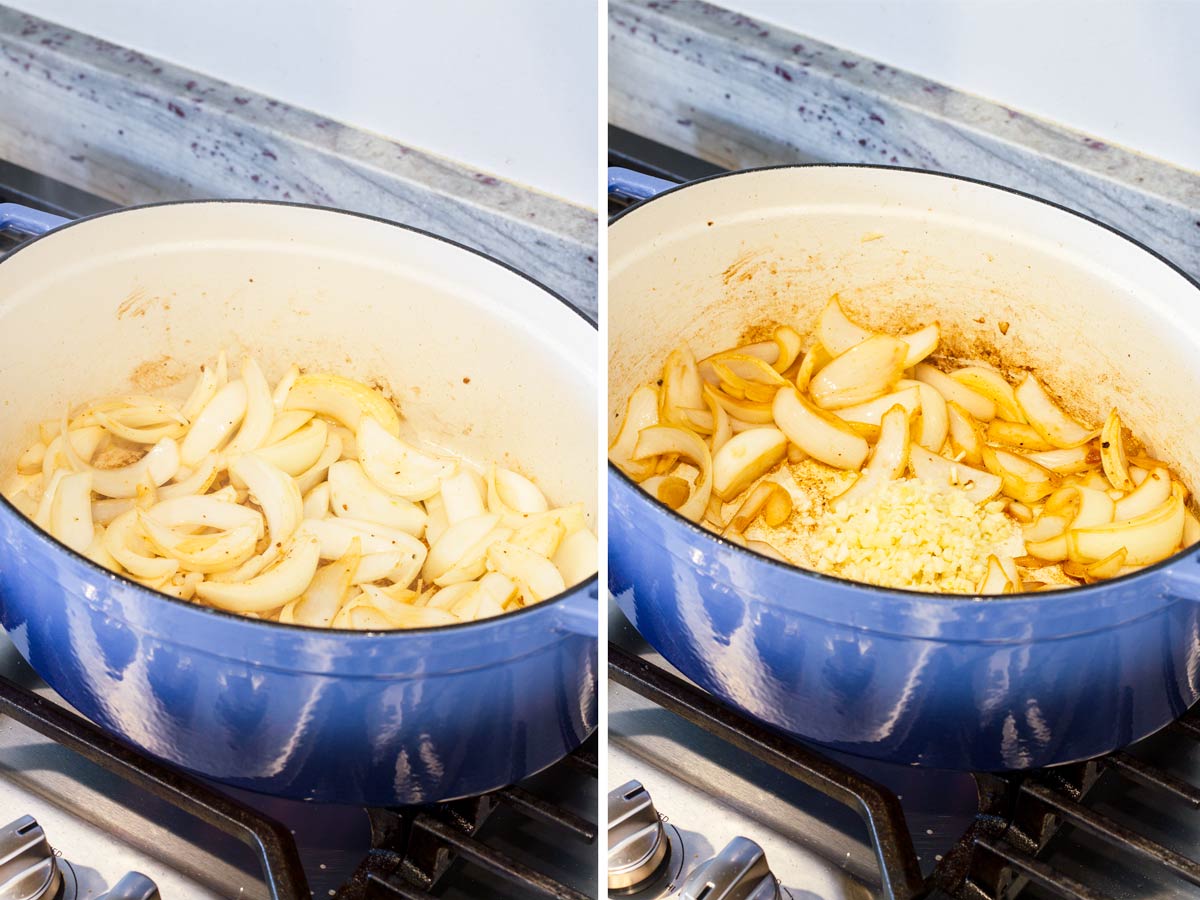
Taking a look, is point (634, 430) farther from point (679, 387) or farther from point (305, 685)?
point (305, 685)

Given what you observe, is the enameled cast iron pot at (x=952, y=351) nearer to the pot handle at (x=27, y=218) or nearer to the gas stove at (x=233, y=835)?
the gas stove at (x=233, y=835)

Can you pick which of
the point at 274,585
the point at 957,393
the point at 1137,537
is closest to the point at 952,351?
the point at 957,393

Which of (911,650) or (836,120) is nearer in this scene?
(911,650)

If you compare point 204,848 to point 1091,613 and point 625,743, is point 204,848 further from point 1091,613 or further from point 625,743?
point 1091,613

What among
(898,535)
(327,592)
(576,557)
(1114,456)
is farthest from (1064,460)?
(327,592)

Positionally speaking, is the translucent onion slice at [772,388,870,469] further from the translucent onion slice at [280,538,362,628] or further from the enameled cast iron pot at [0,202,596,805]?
the translucent onion slice at [280,538,362,628]

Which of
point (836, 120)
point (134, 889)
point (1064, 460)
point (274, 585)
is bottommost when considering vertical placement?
point (134, 889)

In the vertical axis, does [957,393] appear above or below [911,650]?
above
